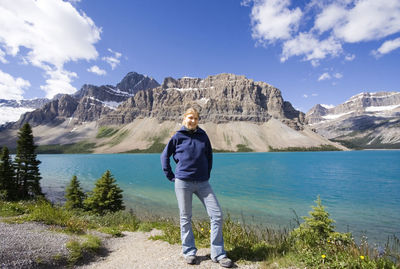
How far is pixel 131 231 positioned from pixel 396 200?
3587cm

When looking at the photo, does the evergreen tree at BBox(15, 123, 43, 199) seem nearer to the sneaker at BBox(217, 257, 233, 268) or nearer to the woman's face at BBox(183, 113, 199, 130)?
the woman's face at BBox(183, 113, 199, 130)

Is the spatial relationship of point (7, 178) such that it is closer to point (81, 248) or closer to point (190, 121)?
point (81, 248)


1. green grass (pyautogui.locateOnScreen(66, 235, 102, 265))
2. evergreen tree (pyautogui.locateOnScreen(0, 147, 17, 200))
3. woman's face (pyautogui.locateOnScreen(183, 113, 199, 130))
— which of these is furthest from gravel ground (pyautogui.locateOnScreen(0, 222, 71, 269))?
evergreen tree (pyautogui.locateOnScreen(0, 147, 17, 200))

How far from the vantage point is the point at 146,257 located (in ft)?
19.7

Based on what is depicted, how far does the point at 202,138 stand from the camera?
19.1ft

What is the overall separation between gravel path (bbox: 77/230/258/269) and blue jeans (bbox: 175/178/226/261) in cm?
34

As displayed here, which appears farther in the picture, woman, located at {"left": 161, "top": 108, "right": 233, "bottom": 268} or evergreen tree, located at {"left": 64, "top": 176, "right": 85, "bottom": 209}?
evergreen tree, located at {"left": 64, "top": 176, "right": 85, "bottom": 209}

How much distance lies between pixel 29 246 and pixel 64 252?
3.20 ft

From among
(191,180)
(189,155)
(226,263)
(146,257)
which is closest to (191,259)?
(226,263)

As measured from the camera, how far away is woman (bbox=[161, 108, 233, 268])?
5352 millimetres

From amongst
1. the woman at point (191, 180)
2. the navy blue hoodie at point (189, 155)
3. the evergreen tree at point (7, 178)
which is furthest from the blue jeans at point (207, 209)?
the evergreen tree at point (7, 178)

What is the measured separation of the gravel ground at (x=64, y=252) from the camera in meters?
5.16

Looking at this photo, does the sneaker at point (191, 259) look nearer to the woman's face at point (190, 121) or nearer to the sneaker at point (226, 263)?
the sneaker at point (226, 263)

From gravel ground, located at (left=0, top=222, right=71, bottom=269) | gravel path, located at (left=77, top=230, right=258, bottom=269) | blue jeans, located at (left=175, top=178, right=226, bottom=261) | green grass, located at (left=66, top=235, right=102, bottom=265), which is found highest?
blue jeans, located at (left=175, top=178, right=226, bottom=261)
